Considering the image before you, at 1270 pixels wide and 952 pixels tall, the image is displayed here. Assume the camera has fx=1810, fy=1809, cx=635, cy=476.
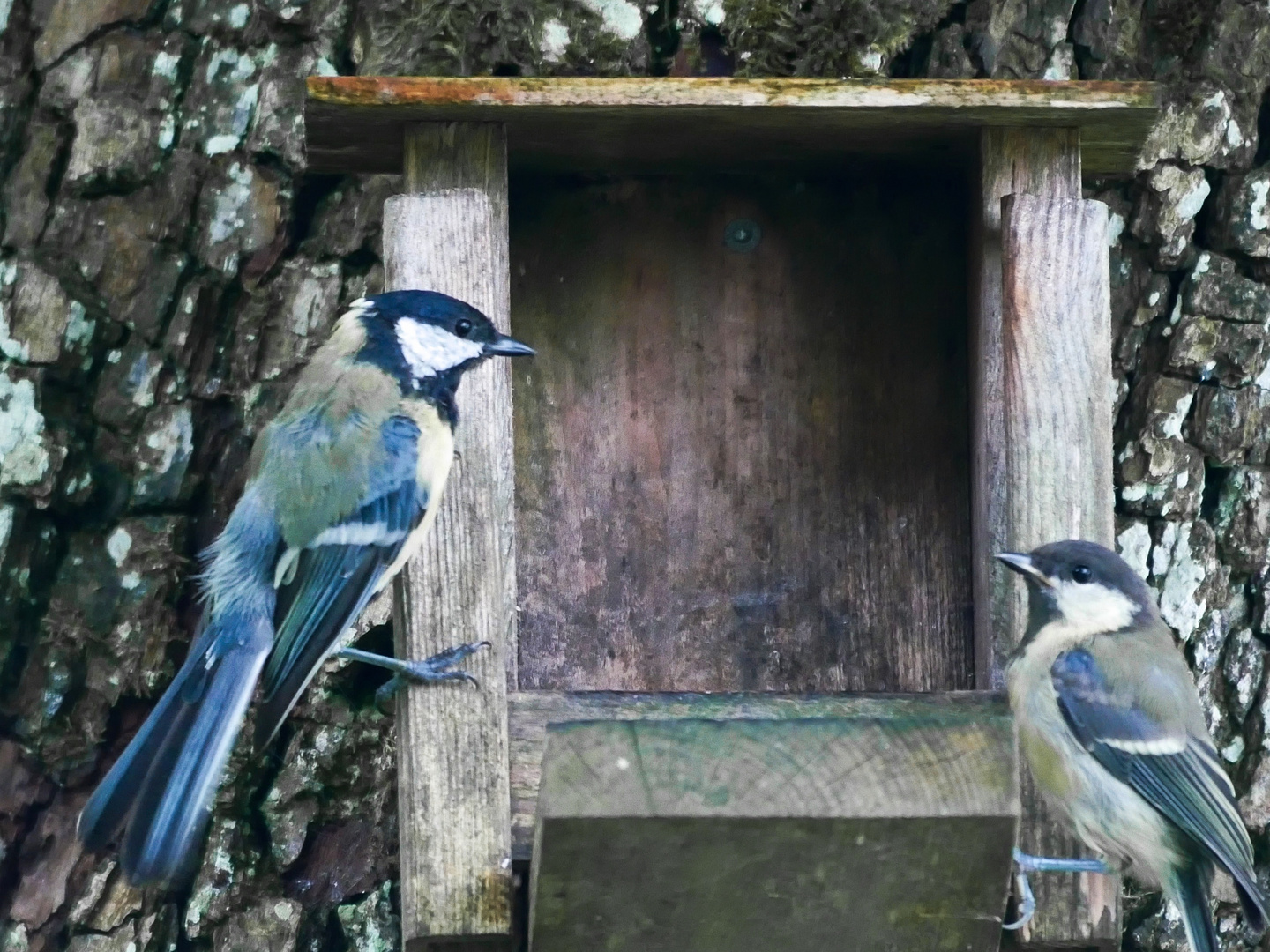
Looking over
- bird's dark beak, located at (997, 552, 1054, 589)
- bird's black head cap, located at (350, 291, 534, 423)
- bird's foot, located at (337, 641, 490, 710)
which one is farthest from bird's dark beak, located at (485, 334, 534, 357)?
bird's dark beak, located at (997, 552, 1054, 589)

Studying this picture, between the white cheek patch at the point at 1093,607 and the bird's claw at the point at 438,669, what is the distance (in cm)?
82

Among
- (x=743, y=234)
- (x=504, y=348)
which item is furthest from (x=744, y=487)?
(x=504, y=348)

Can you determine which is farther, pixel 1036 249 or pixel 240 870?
pixel 240 870

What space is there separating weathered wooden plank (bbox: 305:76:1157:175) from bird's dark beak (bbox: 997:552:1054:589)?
26.0 inches

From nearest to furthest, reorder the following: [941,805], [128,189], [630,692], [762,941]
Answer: [941,805], [762,941], [630,692], [128,189]

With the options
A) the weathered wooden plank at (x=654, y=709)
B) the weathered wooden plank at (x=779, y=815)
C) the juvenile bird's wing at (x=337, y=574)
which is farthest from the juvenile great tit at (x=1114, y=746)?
the juvenile bird's wing at (x=337, y=574)

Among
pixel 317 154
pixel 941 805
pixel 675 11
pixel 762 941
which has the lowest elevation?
pixel 762 941

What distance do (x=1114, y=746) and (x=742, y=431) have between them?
2.73 feet

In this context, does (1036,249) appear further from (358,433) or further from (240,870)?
(240,870)

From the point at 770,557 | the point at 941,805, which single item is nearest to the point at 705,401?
the point at 770,557

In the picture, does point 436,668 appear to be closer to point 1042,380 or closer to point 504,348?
point 504,348

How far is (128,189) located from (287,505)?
41.1 inches

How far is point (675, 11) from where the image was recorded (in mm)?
3361

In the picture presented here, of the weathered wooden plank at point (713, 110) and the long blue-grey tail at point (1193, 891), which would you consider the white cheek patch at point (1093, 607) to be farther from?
the weathered wooden plank at point (713, 110)
